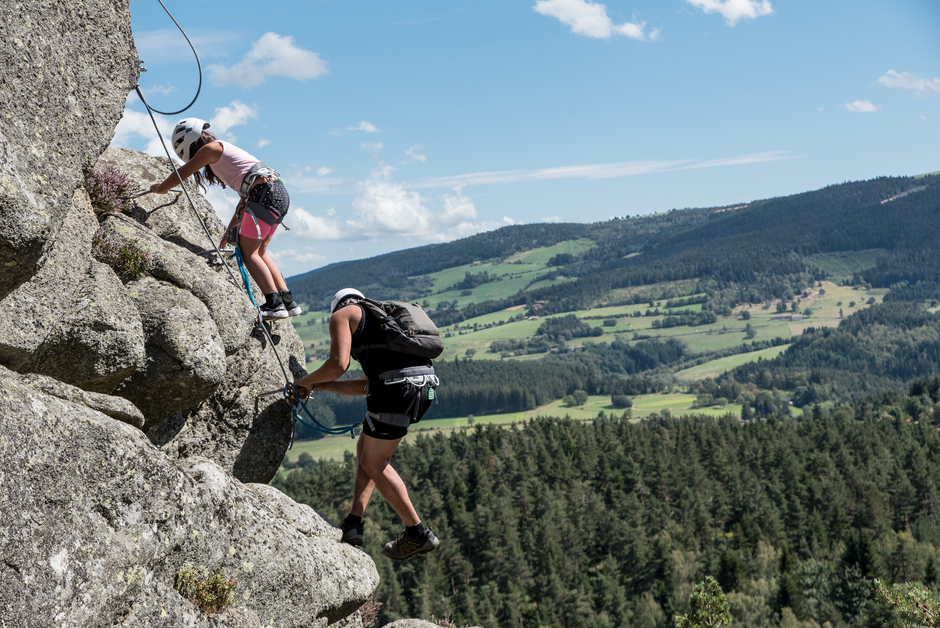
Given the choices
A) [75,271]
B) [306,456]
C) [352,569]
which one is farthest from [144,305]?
[306,456]

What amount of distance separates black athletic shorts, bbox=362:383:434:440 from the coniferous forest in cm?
7499

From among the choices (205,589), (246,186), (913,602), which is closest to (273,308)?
(246,186)

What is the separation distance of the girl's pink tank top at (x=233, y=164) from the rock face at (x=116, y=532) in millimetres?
4387

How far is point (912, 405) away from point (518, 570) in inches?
5132

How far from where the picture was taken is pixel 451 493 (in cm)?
10631

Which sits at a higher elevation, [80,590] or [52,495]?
[52,495]

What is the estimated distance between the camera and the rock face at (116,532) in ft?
19.5

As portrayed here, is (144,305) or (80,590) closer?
(80,590)

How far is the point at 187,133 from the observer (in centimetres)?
1068

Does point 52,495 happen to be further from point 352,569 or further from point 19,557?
point 352,569

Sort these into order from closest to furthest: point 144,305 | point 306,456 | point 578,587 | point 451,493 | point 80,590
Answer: point 80,590, point 144,305, point 578,587, point 451,493, point 306,456

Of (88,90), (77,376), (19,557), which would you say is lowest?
(19,557)

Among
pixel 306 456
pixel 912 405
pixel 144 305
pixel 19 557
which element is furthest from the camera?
pixel 306 456

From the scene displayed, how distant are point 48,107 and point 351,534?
6856 millimetres
